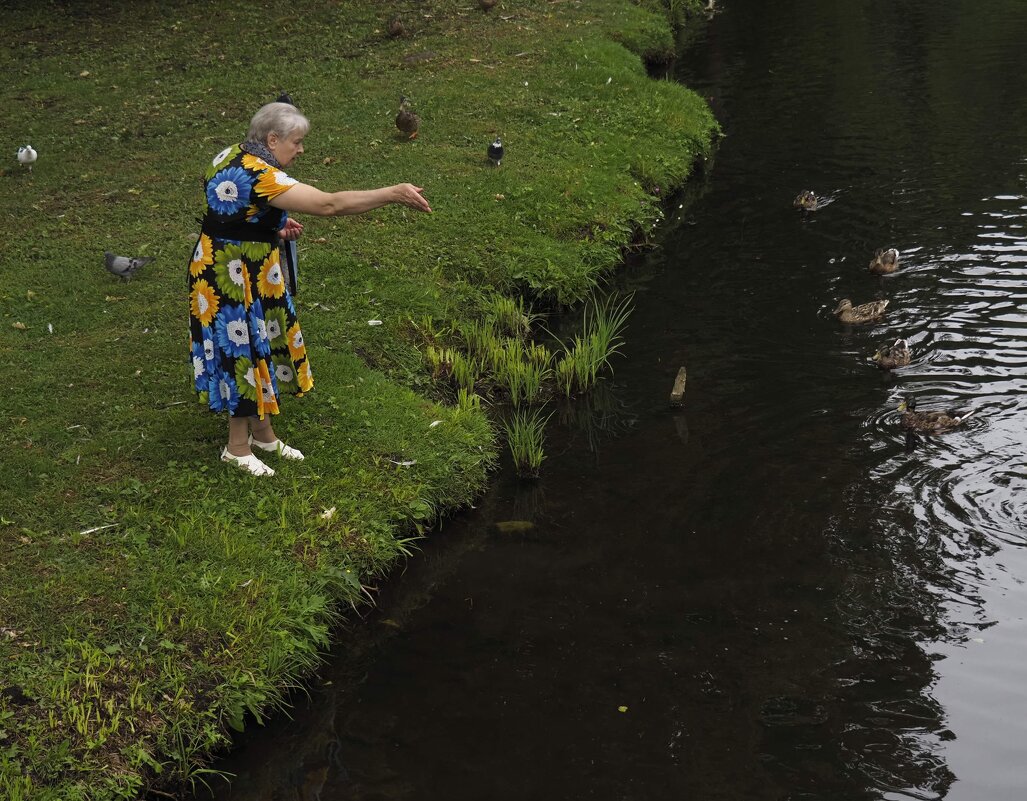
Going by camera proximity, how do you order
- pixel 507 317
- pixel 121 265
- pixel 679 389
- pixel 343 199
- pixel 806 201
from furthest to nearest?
1. pixel 806 201
2. pixel 507 317
3. pixel 121 265
4. pixel 679 389
5. pixel 343 199

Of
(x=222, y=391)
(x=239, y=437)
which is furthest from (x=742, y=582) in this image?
(x=222, y=391)

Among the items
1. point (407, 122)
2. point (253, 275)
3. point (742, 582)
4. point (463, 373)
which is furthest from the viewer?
point (407, 122)

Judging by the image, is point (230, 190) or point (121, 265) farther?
point (121, 265)

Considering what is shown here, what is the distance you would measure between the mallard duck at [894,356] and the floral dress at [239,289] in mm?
6351

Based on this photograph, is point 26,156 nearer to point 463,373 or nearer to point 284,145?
point 463,373

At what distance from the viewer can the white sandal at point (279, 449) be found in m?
8.84

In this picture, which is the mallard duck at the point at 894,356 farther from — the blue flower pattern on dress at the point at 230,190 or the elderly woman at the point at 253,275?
the blue flower pattern on dress at the point at 230,190

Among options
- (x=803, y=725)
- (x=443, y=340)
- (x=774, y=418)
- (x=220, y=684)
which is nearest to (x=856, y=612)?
(x=803, y=725)

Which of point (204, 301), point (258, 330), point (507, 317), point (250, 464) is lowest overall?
point (507, 317)

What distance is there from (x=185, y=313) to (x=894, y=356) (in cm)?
746

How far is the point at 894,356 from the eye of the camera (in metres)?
11.3

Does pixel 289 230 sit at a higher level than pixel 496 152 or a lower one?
higher

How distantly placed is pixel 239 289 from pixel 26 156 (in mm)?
8805

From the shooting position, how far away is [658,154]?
16812 millimetres
